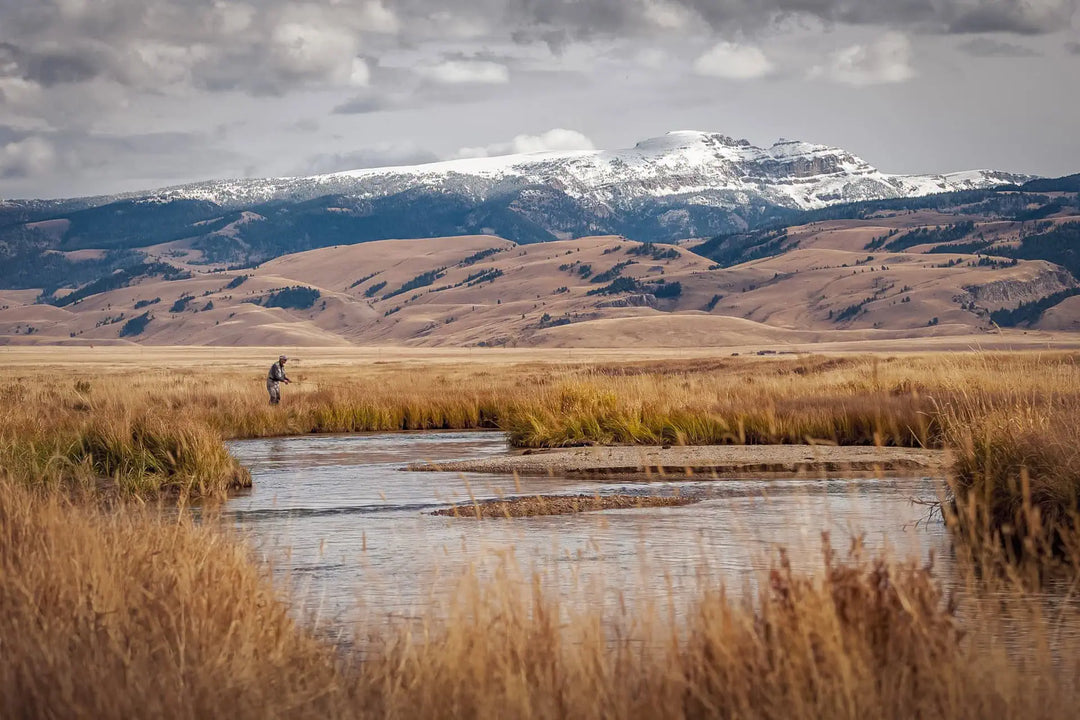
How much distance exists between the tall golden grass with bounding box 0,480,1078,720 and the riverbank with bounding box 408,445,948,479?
14.4 meters

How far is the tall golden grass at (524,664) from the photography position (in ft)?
21.6

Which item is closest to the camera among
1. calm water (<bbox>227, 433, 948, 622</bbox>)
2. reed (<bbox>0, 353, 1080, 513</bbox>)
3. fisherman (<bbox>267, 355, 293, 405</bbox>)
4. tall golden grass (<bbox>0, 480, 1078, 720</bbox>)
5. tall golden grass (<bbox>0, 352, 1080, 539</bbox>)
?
tall golden grass (<bbox>0, 480, 1078, 720</bbox>)

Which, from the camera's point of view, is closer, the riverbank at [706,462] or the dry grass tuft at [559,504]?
the dry grass tuft at [559,504]

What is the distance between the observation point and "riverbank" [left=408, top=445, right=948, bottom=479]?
77.2 ft

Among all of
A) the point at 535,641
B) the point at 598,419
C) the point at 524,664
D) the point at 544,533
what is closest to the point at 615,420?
the point at 598,419

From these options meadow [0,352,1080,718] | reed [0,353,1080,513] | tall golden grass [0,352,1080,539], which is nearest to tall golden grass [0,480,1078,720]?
meadow [0,352,1080,718]

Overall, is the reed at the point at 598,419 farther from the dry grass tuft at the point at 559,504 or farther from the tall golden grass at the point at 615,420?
the dry grass tuft at the point at 559,504

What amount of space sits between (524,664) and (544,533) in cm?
923

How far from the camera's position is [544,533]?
16.4 meters

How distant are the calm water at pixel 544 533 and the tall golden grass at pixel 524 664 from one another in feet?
2.24

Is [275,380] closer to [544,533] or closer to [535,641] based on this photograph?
[544,533]

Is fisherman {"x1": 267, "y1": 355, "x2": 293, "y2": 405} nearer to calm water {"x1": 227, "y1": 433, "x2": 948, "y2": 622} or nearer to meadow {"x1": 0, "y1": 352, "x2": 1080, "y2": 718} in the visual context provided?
calm water {"x1": 227, "y1": 433, "x2": 948, "y2": 622}

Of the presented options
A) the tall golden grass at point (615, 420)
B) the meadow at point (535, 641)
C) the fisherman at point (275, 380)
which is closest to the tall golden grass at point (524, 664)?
the meadow at point (535, 641)

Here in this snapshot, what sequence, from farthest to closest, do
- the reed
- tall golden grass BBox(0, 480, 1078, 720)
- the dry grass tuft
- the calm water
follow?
the dry grass tuft, the reed, the calm water, tall golden grass BBox(0, 480, 1078, 720)
